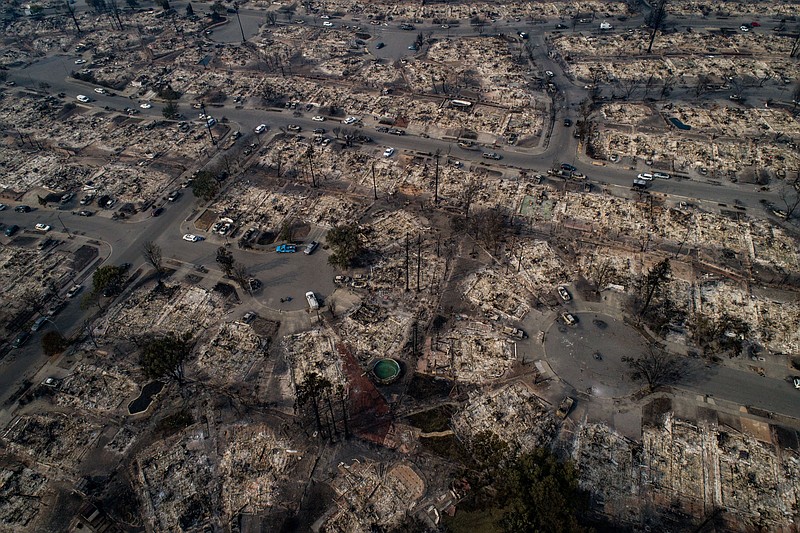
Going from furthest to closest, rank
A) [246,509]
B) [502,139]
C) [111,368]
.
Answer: [502,139], [111,368], [246,509]

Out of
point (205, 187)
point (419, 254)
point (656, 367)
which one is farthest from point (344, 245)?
point (656, 367)

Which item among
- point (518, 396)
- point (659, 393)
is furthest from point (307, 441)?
point (659, 393)

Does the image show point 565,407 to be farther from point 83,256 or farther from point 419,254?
point 83,256

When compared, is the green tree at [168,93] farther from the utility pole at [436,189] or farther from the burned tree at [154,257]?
the utility pole at [436,189]

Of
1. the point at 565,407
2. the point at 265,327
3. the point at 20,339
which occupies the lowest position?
the point at 565,407

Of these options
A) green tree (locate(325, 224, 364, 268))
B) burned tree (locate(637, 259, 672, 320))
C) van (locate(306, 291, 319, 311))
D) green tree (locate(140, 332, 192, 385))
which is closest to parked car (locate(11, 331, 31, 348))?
green tree (locate(140, 332, 192, 385))

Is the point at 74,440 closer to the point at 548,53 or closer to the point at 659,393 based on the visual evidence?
the point at 659,393

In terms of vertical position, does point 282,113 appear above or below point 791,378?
above

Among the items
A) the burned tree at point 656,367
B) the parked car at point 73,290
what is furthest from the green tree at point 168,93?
the burned tree at point 656,367
